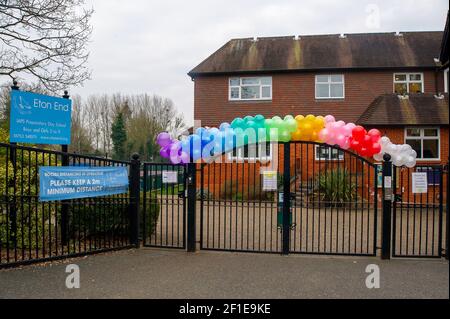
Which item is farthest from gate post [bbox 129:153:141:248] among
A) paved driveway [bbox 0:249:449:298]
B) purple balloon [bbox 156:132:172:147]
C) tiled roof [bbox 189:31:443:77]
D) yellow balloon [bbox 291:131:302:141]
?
tiled roof [bbox 189:31:443:77]

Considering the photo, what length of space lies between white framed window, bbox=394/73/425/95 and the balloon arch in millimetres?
10572

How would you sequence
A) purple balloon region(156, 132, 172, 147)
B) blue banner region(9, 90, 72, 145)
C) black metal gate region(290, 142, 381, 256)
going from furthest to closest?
purple balloon region(156, 132, 172, 147) < black metal gate region(290, 142, 381, 256) < blue banner region(9, 90, 72, 145)

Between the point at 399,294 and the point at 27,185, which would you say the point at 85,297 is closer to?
the point at 27,185

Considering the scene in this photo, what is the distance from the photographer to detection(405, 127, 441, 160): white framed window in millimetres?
17172

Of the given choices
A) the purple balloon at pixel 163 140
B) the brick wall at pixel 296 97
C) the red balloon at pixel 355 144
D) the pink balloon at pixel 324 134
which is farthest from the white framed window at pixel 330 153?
the brick wall at pixel 296 97

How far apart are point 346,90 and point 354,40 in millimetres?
3873

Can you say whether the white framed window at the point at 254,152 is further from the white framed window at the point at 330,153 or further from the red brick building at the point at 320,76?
the red brick building at the point at 320,76

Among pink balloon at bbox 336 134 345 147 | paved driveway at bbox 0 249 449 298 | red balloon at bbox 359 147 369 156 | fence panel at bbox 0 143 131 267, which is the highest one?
pink balloon at bbox 336 134 345 147

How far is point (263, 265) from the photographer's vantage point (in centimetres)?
656

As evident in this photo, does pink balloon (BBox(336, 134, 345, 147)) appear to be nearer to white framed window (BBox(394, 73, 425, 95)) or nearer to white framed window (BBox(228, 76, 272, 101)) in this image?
white framed window (BBox(228, 76, 272, 101))

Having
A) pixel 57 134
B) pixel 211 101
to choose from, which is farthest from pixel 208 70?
pixel 57 134

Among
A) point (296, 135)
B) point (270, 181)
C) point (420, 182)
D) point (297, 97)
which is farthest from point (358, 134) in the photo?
point (297, 97)

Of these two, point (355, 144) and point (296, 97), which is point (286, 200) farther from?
point (296, 97)

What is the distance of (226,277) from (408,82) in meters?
18.3
